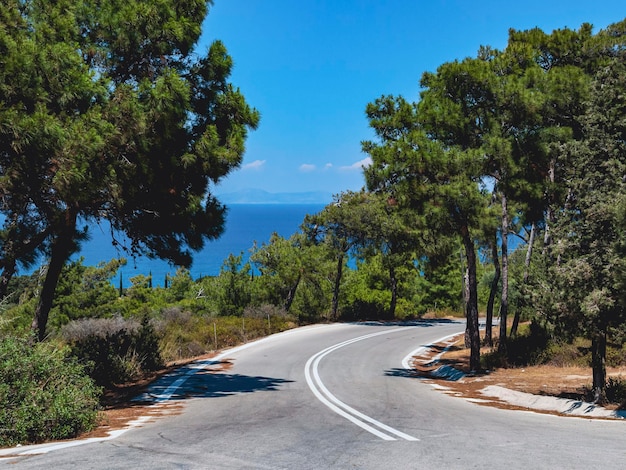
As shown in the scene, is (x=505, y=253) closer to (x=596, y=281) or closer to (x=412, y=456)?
(x=596, y=281)

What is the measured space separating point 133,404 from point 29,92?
618 cm

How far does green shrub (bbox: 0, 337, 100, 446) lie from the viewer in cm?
680

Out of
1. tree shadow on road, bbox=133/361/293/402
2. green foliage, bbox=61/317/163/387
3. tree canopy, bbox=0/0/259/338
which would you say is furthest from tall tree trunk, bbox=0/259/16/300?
tree shadow on road, bbox=133/361/293/402

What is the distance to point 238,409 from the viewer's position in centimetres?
1016

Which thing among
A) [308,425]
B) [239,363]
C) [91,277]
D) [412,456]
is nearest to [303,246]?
[91,277]

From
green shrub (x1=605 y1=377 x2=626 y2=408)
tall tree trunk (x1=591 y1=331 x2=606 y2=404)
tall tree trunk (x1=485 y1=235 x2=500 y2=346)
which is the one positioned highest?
tall tree trunk (x1=485 y1=235 x2=500 y2=346)

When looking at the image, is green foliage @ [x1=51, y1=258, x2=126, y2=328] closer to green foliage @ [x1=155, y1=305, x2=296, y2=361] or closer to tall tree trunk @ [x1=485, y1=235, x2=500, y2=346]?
green foliage @ [x1=155, y1=305, x2=296, y2=361]

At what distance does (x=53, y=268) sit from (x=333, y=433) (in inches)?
300

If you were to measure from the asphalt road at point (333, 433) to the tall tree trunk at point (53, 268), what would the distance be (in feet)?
9.55

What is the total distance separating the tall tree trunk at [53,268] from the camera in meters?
11.4

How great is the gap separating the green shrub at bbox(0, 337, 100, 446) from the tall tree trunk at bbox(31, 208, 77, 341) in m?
3.48

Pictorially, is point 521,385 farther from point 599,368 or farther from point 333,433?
point 333,433

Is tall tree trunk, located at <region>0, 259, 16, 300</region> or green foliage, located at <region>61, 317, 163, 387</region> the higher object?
tall tree trunk, located at <region>0, 259, 16, 300</region>

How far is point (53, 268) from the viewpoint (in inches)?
467
